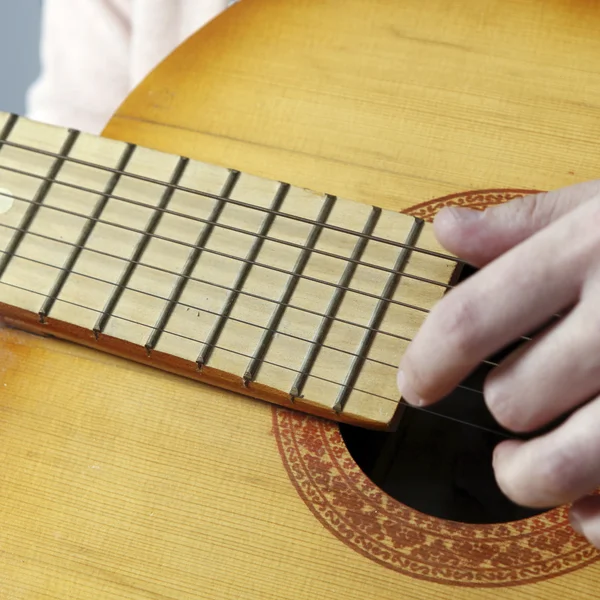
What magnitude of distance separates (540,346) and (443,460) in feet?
0.93

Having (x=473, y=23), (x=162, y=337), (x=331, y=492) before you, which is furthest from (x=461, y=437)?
(x=473, y=23)

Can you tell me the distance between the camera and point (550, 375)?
47 cm

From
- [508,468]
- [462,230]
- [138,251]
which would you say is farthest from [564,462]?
[138,251]

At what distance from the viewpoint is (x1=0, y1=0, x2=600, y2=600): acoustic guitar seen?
0.62 metres

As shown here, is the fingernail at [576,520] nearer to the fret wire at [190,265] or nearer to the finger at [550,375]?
the finger at [550,375]

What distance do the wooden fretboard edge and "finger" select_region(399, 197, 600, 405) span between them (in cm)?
18

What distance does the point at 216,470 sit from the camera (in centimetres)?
64

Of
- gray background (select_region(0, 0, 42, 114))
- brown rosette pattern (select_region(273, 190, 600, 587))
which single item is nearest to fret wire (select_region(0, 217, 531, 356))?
brown rosette pattern (select_region(273, 190, 600, 587))

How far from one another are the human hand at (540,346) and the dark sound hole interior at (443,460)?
0.21 meters

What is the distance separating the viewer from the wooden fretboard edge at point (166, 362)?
2.10 feet

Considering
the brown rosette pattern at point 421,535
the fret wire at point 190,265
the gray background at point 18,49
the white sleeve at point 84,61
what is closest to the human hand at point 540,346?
the brown rosette pattern at point 421,535

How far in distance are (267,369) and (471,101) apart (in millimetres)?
334

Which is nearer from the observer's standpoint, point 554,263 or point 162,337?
point 554,263

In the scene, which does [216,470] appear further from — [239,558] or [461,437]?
[461,437]
